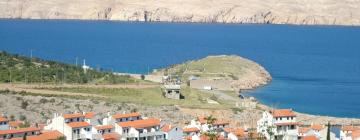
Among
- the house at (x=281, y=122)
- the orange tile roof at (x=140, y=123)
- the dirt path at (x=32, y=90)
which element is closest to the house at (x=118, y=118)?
the orange tile roof at (x=140, y=123)

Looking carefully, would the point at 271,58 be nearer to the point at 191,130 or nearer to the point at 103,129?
the point at 191,130

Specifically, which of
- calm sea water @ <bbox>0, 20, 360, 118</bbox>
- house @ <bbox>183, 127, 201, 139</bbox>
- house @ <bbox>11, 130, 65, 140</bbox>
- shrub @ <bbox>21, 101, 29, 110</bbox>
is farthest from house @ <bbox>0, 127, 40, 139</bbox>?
calm sea water @ <bbox>0, 20, 360, 118</bbox>

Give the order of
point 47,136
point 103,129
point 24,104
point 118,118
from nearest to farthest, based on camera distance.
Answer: point 47,136, point 103,129, point 118,118, point 24,104

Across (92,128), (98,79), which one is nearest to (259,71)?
(98,79)

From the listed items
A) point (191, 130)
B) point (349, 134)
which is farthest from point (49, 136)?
point (349, 134)

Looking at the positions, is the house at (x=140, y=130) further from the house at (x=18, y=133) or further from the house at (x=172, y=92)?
the house at (x=172, y=92)

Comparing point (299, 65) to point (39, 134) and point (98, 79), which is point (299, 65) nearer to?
point (98, 79)
